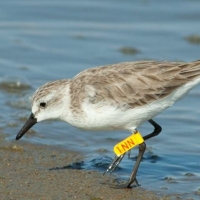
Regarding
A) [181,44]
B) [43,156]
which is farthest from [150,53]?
[43,156]

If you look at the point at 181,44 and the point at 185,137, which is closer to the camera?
the point at 185,137

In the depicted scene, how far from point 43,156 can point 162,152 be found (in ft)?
5.26

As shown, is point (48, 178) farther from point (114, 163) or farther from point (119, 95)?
point (119, 95)

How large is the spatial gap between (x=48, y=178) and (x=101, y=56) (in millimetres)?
4761

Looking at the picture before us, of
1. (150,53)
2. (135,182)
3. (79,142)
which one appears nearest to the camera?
(135,182)

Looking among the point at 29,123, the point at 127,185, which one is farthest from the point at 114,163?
the point at 29,123

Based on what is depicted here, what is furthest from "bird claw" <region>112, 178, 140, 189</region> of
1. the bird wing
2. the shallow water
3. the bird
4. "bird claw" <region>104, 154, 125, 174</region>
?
the bird wing

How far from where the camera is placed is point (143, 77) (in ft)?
29.0

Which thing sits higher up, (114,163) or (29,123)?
(29,123)

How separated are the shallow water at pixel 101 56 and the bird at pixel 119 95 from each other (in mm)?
729

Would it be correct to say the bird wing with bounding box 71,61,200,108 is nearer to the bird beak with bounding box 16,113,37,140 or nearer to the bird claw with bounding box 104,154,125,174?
the bird beak with bounding box 16,113,37,140

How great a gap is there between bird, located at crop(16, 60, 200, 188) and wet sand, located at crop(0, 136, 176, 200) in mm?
267

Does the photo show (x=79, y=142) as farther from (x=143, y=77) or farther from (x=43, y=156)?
(x=143, y=77)

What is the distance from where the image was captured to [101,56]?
13.1m
